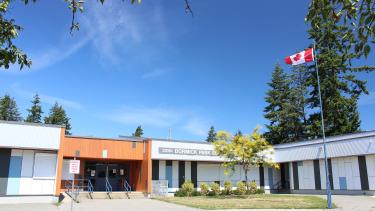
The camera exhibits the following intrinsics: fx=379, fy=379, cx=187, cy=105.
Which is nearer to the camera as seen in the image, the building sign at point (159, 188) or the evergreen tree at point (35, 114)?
the building sign at point (159, 188)

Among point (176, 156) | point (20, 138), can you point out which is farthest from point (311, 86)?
→ point (20, 138)

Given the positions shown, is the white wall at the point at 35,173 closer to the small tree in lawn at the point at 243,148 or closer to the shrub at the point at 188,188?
the shrub at the point at 188,188

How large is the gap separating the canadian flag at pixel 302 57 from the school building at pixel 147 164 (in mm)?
8574

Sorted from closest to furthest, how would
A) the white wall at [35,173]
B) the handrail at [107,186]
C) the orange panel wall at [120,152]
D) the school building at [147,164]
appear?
the white wall at [35,173] < the school building at [147,164] < the orange panel wall at [120,152] < the handrail at [107,186]

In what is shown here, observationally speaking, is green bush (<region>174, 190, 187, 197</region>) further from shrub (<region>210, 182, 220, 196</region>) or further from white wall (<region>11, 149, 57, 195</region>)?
white wall (<region>11, 149, 57, 195</region>)

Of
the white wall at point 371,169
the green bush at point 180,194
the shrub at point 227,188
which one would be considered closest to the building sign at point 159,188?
the green bush at point 180,194

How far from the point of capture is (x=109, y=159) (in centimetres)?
3312

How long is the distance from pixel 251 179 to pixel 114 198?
15.4 m

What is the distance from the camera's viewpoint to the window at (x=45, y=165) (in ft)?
87.4

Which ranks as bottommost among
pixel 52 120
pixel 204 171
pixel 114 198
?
pixel 114 198

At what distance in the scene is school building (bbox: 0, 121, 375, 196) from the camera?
2608 cm

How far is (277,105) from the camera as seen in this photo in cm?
6000

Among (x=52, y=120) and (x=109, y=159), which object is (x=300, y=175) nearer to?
(x=109, y=159)

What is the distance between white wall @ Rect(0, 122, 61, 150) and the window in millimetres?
989
